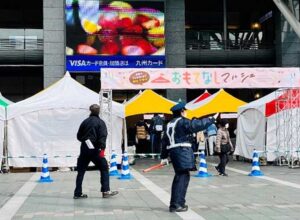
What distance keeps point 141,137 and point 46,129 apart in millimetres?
6566

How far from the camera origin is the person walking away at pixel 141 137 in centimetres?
2235

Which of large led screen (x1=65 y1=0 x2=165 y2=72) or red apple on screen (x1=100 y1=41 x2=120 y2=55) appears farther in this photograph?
red apple on screen (x1=100 y1=41 x2=120 y2=55)

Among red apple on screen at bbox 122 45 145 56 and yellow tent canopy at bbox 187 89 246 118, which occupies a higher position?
red apple on screen at bbox 122 45 145 56

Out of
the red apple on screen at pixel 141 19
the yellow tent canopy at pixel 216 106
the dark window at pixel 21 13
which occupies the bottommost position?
the yellow tent canopy at pixel 216 106

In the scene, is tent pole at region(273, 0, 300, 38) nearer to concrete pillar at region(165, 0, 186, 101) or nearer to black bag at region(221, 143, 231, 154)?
concrete pillar at region(165, 0, 186, 101)

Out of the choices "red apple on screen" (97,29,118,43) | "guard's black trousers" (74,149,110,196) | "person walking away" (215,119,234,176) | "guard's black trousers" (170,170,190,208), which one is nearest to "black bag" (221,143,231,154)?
"person walking away" (215,119,234,176)

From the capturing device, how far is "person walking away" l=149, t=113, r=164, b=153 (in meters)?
21.4

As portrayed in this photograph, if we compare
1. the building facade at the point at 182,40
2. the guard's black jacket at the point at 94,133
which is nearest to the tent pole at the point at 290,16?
the building facade at the point at 182,40

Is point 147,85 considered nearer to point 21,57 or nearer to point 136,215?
point 136,215

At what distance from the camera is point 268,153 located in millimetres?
17984

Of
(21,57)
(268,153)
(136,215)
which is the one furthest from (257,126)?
(21,57)

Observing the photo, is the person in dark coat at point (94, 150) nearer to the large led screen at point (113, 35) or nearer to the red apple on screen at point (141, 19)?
the large led screen at point (113, 35)

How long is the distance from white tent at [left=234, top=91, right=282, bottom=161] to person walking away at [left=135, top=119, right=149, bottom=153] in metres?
4.15

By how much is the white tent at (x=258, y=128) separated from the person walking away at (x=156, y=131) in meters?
3.30
